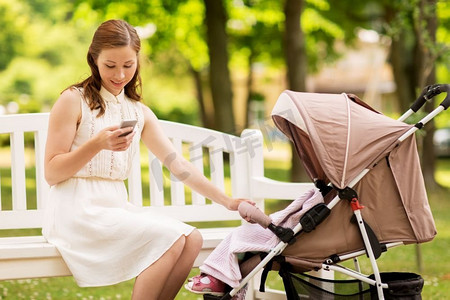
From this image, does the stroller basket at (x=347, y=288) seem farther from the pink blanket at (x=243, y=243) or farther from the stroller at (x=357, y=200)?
the pink blanket at (x=243, y=243)

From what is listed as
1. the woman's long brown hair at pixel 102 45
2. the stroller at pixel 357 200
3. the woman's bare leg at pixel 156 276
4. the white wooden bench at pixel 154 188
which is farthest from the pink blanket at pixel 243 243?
the woman's long brown hair at pixel 102 45

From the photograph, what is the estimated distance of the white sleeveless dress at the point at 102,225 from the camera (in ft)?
12.9

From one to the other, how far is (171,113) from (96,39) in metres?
28.1

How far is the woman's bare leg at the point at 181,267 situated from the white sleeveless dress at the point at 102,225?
0.20 feet

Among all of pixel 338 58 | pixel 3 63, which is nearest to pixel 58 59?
pixel 3 63

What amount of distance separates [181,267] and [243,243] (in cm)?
33

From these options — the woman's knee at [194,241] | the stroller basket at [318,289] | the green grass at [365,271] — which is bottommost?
the green grass at [365,271]

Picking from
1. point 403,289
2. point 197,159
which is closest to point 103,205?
point 197,159

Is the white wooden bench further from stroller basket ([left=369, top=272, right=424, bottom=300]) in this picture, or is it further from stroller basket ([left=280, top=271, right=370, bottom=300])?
stroller basket ([left=369, top=272, right=424, bottom=300])

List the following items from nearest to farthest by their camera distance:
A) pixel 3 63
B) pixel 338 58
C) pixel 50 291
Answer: pixel 50 291 < pixel 338 58 < pixel 3 63

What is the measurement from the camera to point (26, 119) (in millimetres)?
4723

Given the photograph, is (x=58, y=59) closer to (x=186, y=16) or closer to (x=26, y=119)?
(x=186, y=16)

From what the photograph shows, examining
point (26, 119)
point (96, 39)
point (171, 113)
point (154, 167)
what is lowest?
point (171, 113)

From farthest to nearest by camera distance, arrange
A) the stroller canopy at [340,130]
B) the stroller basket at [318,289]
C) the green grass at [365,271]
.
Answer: the green grass at [365,271] → the stroller basket at [318,289] → the stroller canopy at [340,130]
